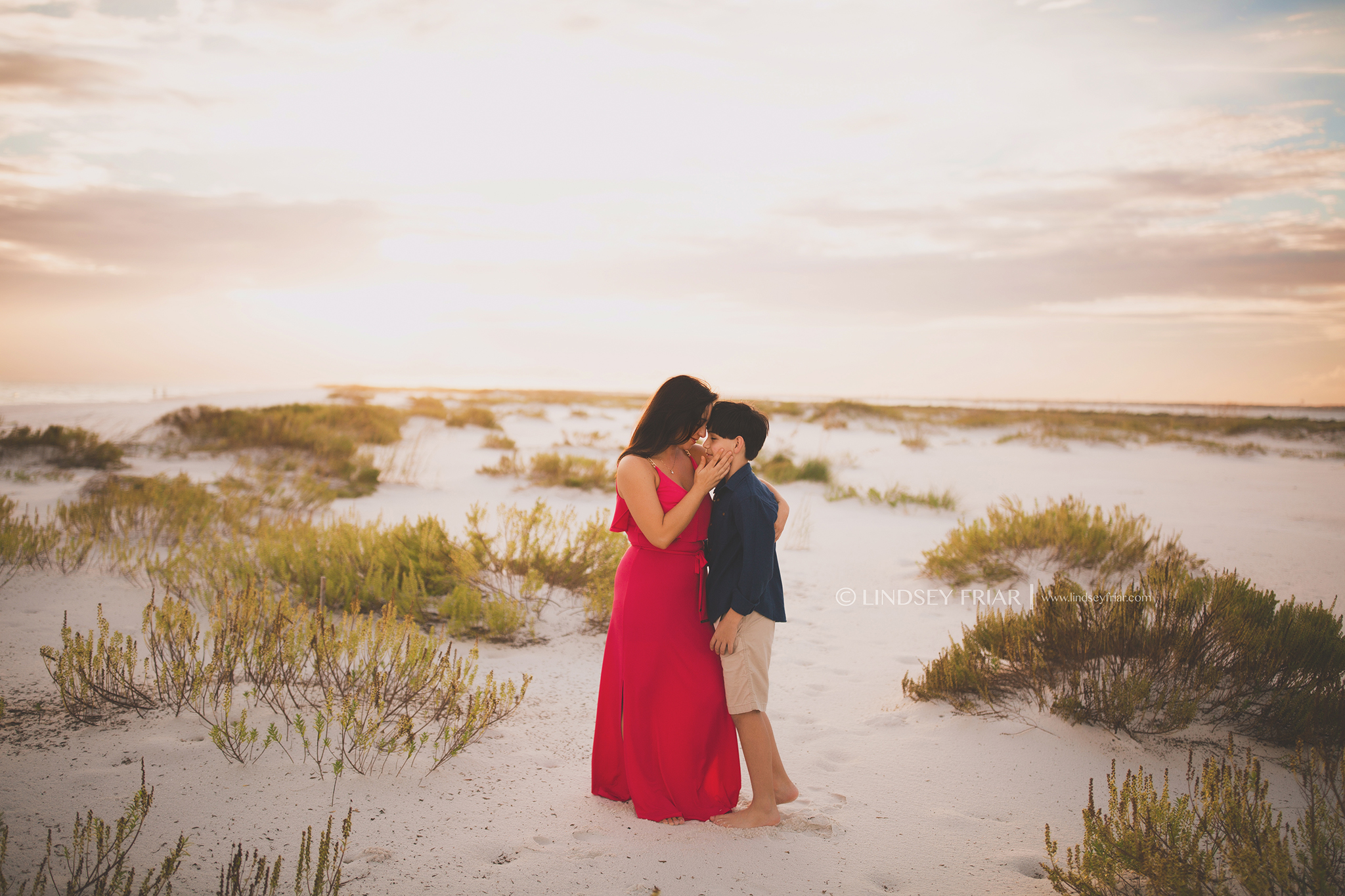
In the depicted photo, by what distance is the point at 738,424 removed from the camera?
2.65m

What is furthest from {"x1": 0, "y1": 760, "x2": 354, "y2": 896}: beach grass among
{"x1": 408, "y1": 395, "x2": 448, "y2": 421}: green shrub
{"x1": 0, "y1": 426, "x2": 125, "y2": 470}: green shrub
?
{"x1": 408, "y1": 395, "x2": 448, "y2": 421}: green shrub

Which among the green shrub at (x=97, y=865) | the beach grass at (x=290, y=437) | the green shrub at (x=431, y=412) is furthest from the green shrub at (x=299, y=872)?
the green shrub at (x=431, y=412)

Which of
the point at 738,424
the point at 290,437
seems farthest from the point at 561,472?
the point at 738,424

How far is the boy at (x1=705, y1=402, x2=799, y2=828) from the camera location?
8.55 ft

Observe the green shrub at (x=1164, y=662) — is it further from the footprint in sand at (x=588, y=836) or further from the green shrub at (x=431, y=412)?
the green shrub at (x=431, y=412)

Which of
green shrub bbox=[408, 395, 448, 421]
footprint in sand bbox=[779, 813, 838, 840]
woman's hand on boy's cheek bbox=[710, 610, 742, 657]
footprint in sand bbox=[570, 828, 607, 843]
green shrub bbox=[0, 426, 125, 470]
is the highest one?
green shrub bbox=[408, 395, 448, 421]

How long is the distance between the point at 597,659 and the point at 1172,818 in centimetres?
A: 336

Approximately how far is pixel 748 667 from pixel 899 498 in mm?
7752

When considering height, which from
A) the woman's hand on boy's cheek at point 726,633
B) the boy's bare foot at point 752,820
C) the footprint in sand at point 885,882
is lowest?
the footprint in sand at point 885,882

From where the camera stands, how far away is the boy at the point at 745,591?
8.55 feet

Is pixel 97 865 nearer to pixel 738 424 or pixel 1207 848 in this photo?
pixel 738 424

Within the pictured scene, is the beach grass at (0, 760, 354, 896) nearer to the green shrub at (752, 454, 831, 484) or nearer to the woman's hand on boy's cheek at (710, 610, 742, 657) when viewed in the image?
the woman's hand on boy's cheek at (710, 610, 742, 657)

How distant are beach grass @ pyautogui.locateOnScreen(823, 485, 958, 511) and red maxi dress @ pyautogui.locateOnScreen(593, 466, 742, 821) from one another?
7.61m

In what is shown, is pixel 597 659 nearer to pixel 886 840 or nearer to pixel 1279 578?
pixel 886 840
